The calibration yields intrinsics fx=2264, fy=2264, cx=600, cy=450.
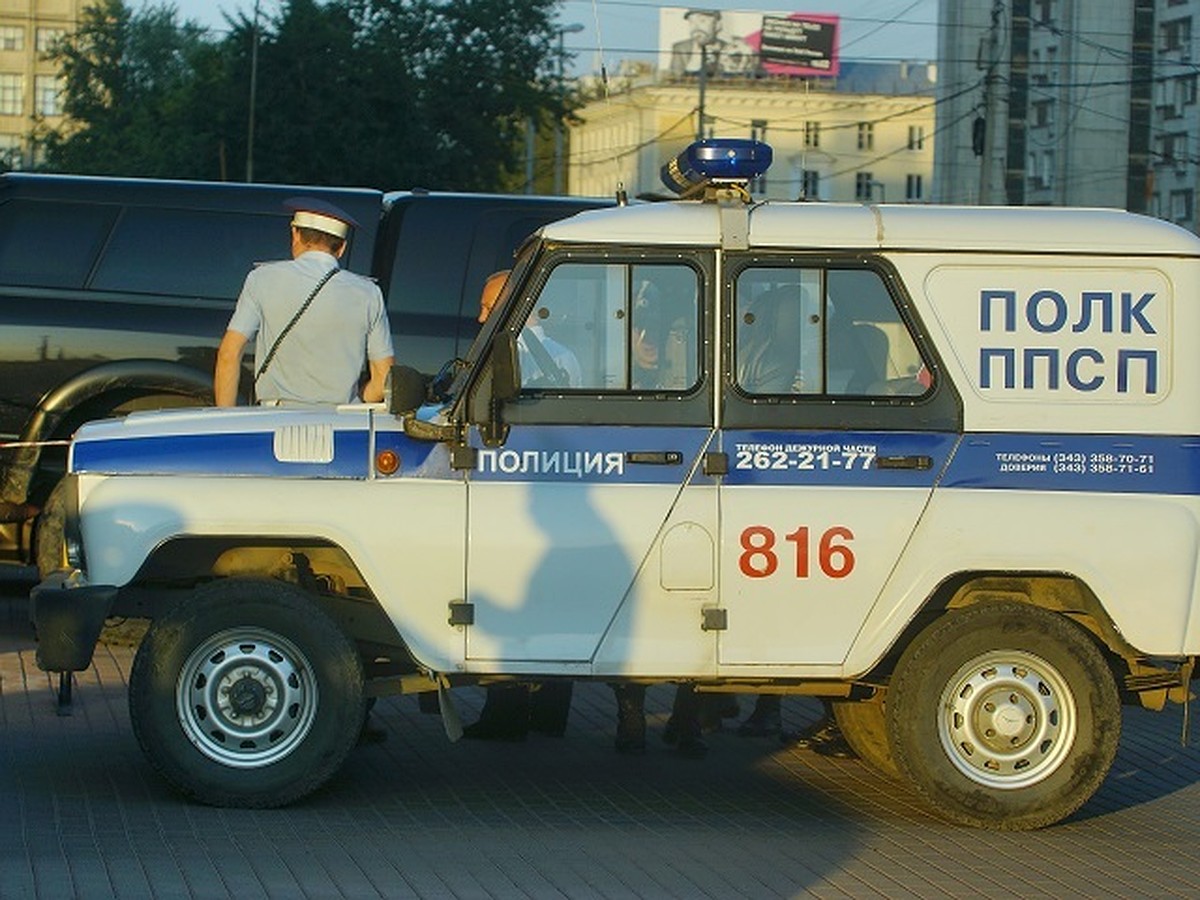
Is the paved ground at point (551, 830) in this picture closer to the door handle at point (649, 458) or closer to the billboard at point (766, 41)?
the door handle at point (649, 458)

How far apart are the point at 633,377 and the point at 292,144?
37.7 m

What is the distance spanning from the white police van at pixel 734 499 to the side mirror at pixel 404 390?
17mm

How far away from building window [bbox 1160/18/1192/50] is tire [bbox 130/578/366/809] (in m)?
89.6

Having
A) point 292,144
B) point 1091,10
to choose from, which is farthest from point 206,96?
point 1091,10

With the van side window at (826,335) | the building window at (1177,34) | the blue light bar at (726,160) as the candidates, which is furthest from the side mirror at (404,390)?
the building window at (1177,34)

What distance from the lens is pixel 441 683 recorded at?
834cm

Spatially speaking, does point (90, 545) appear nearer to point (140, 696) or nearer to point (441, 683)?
point (140, 696)

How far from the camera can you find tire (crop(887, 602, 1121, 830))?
8320 millimetres

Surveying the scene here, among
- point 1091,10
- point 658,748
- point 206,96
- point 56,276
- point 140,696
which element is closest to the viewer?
point 140,696

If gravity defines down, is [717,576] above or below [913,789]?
above

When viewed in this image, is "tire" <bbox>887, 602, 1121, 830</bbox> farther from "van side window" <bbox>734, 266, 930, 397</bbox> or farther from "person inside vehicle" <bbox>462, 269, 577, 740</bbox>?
"person inside vehicle" <bbox>462, 269, 577, 740</bbox>

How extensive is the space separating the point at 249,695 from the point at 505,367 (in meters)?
1.51

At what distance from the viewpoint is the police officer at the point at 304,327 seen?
365 inches

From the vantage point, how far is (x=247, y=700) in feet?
26.8
